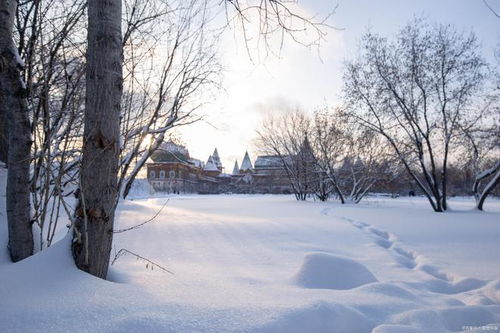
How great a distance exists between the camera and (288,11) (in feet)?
7.39

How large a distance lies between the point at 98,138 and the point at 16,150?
76cm

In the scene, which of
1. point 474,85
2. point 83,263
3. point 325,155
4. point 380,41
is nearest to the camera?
point 83,263

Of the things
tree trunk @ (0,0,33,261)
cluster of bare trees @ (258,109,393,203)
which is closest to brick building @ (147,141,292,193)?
cluster of bare trees @ (258,109,393,203)

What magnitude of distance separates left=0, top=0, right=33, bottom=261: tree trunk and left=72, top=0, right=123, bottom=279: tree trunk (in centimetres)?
57

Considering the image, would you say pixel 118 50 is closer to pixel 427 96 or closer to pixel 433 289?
pixel 433 289

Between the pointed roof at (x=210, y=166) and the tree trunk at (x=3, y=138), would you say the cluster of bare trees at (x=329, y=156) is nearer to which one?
the tree trunk at (x=3, y=138)

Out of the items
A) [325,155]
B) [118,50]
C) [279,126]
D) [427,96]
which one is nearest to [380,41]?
[427,96]

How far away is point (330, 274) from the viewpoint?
216cm

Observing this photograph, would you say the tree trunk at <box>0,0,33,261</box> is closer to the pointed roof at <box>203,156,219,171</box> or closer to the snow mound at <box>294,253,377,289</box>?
the snow mound at <box>294,253,377,289</box>

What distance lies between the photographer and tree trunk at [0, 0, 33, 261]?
68.4 inches

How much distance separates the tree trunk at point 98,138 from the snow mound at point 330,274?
143 centimetres

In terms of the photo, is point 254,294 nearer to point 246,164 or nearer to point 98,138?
point 98,138

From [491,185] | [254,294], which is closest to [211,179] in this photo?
[491,185]

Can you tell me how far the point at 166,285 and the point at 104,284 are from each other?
38cm
